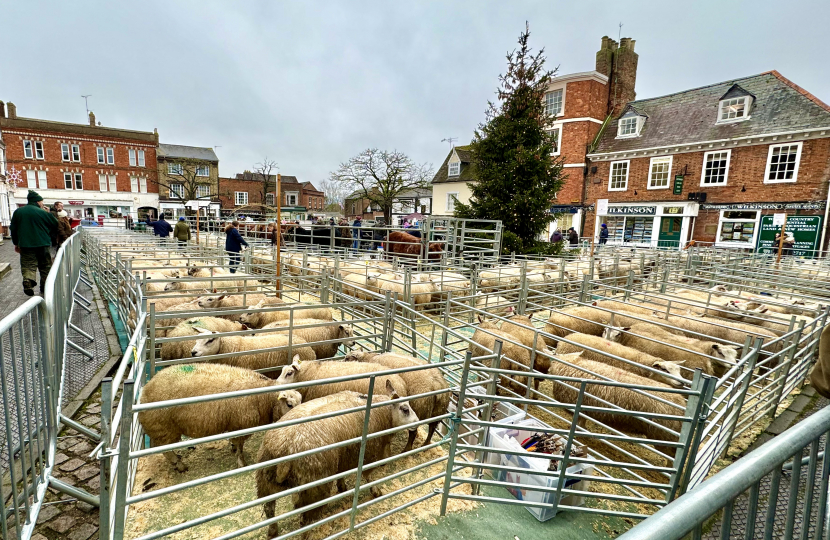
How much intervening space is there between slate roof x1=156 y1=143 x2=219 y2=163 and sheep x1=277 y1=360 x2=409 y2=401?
179 ft

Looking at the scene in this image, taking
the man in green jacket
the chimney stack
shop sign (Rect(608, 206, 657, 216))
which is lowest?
the man in green jacket

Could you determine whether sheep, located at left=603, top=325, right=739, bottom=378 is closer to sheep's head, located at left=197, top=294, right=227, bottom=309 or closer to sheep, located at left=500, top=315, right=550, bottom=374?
sheep, located at left=500, top=315, right=550, bottom=374

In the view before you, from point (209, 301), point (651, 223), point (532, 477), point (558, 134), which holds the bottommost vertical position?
point (532, 477)

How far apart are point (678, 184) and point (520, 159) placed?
42.8ft

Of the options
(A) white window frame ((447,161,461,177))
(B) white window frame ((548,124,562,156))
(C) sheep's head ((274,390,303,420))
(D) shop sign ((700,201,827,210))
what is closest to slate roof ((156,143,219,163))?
(A) white window frame ((447,161,461,177))

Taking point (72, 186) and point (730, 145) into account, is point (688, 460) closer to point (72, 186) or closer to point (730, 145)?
point (730, 145)

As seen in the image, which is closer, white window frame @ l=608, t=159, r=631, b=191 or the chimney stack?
white window frame @ l=608, t=159, r=631, b=191

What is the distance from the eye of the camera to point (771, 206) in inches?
808

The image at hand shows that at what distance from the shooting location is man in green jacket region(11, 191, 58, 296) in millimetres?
7324

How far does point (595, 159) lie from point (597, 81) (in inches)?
213

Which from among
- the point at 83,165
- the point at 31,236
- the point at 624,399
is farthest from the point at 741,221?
the point at 83,165

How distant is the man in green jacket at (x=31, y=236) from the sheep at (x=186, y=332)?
4534 mm

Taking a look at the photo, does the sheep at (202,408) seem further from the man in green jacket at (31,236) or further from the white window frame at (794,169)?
the white window frame at (794,169)

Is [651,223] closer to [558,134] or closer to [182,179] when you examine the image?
[558,134]
